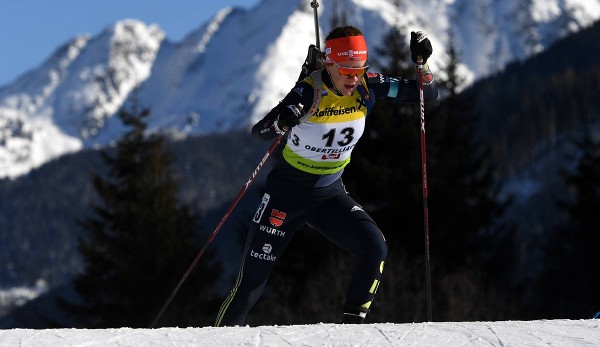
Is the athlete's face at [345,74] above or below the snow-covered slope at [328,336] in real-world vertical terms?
above

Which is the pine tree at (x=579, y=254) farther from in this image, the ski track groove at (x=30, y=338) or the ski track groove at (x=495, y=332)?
the ski track groove at (x=30, y=338)

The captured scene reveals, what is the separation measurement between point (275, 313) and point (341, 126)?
15906 mm

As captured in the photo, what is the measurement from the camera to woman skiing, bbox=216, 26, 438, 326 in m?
5.82

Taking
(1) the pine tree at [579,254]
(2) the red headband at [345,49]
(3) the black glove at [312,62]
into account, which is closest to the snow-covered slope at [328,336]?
(2) the red headband at [345,49]

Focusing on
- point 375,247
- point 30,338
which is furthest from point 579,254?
point 30,338

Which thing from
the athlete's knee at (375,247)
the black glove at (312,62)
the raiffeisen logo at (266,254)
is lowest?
the athlete's knee at (375,247)

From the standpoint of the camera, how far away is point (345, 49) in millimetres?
5953

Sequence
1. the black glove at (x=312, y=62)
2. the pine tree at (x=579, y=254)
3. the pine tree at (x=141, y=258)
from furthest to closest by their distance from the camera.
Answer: the pine tree at (x=579, y=254) → the pine tree at (x=141, y=258) → the black glove at (x=312, y=62)

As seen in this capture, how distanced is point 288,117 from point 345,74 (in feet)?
1.82

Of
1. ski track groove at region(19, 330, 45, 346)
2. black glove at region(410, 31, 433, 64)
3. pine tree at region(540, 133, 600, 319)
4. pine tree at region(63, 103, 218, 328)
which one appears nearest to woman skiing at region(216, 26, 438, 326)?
black glove at region(410, 31, 433, 64)

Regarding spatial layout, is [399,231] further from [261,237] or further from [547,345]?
[547,345]

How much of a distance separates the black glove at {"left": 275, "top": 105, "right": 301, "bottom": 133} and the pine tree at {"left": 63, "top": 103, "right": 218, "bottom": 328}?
17080 millimetres

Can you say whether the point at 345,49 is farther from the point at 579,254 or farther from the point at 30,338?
the point at 579,254

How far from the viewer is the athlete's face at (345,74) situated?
19.4ft
